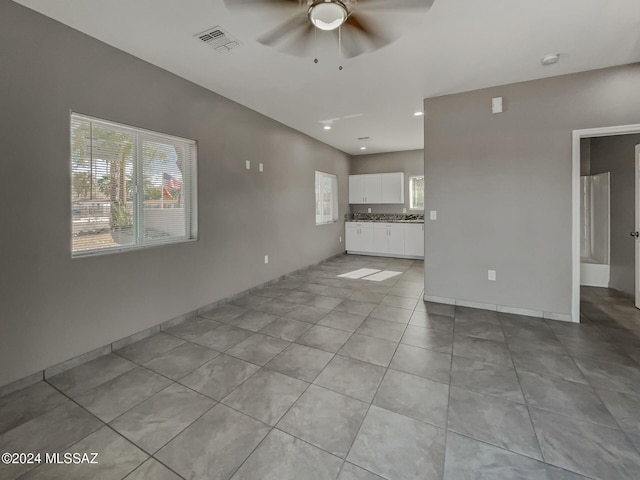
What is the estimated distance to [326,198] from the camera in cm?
703

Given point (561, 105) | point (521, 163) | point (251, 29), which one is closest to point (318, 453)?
point (251, 29)

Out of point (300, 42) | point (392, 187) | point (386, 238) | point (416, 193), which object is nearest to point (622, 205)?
point (416, 193)

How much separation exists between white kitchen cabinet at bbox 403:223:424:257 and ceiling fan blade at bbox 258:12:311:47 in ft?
18.3

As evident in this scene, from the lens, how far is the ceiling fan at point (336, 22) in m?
1.55

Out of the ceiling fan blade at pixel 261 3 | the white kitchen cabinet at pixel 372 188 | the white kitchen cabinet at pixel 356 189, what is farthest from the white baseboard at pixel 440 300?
the white kitchen cabinet at pixel 356 189

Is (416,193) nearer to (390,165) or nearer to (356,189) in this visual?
(390,165)

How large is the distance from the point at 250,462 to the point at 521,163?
3800 millimetres

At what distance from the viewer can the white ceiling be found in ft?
6.77

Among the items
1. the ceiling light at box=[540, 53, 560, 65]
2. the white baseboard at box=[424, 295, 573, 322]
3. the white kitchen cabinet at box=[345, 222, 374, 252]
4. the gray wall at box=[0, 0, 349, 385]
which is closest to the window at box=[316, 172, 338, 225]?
the white kitchen cabinet at box=[345, 222, 374, 252]

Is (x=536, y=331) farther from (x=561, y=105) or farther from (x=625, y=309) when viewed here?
(x=561, y=105)

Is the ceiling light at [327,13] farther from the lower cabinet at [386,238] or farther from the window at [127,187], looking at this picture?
the lower cabinet at [386,238]

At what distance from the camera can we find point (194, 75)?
3090mm

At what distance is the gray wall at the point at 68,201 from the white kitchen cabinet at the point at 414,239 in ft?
13.5

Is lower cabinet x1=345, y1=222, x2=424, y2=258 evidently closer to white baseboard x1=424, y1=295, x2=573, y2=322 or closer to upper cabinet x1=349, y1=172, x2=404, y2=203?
upper cabinet x1=349, y1=172, x2=404, y2=203
